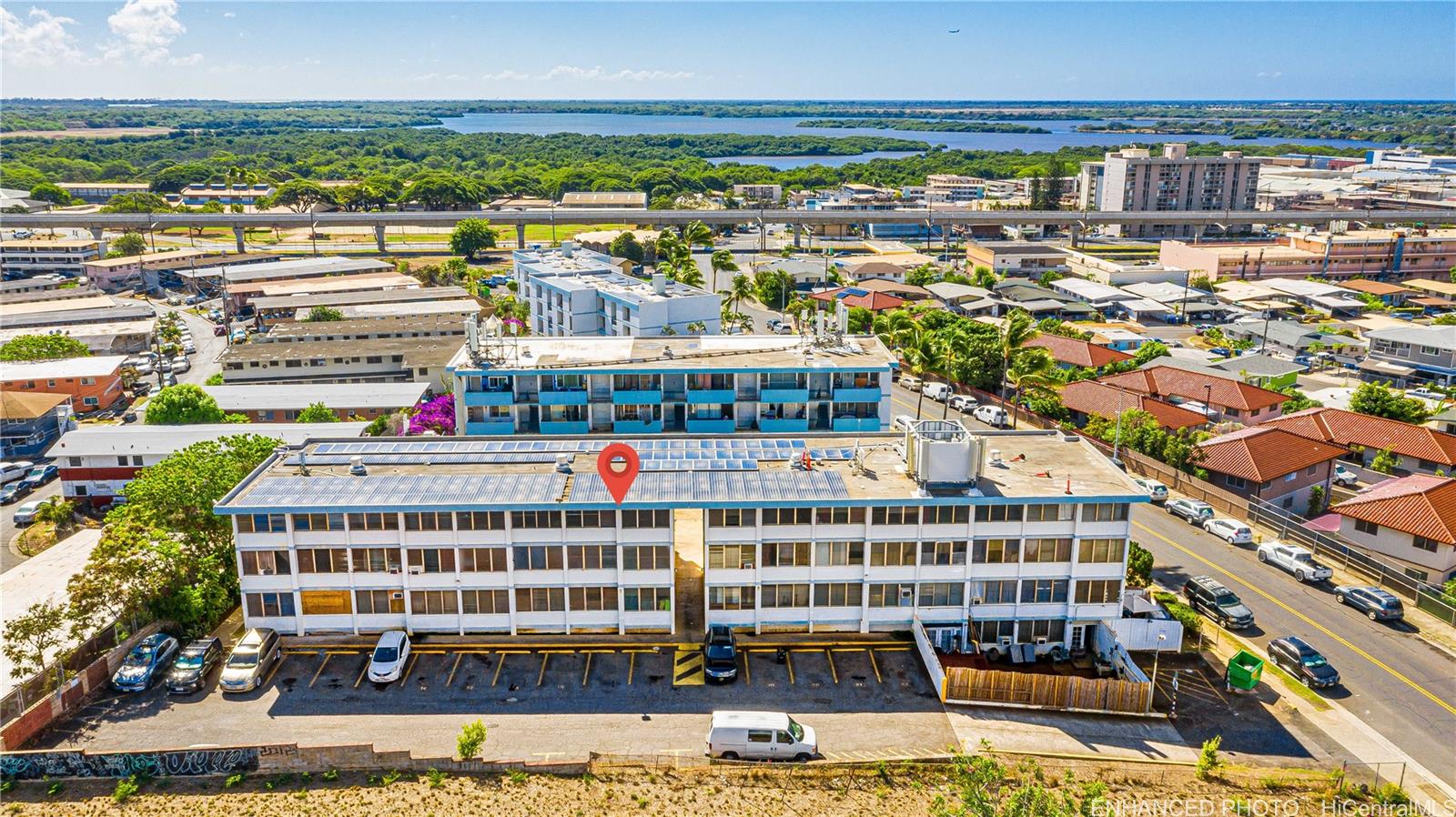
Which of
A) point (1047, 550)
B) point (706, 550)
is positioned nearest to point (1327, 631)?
point (1047, 550)

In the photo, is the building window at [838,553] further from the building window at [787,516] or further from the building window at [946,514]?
the building window at [946,514]

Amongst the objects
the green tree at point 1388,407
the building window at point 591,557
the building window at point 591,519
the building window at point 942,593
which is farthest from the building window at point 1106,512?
the green tree at point 1388,407

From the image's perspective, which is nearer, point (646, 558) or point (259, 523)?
point (259, 523)

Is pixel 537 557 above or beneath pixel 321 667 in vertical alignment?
above

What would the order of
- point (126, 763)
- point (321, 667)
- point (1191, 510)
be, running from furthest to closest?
point (1191, 510)
point (321, 667)
point (126, 763)

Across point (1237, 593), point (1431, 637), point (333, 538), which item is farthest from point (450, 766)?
point (1431, 637)

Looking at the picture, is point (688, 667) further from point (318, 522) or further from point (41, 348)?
point (41, 348)

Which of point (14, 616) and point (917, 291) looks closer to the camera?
point (14, 616)

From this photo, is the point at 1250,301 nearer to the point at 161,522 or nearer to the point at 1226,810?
the point at 1226,810
